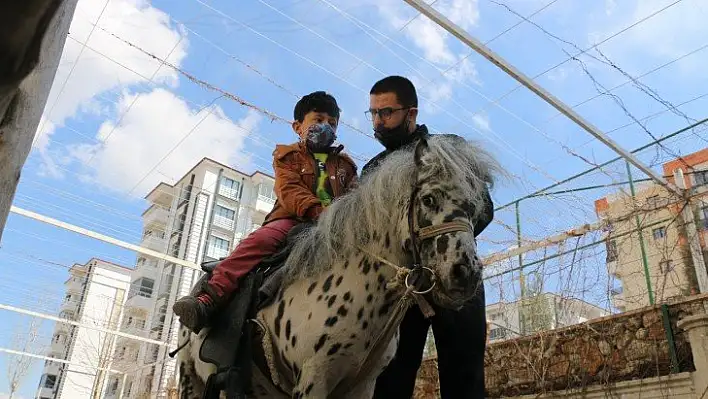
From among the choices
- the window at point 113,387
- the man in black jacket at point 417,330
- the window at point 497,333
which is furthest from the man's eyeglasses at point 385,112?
the window at point 113,387

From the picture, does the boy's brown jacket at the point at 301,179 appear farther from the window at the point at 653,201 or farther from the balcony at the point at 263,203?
the balcony at the point at 263,203

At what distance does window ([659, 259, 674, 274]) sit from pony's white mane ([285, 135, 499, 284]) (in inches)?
201

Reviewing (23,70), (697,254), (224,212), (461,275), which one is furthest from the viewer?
(224,212)

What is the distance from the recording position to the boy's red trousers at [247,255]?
2744 millimetres

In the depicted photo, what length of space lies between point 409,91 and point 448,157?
2.23ft

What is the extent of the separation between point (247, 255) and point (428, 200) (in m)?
1.04

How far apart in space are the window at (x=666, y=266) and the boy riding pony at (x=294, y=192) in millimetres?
5056

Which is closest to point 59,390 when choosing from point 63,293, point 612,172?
point 63,293

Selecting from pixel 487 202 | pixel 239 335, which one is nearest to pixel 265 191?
pixel 239 335

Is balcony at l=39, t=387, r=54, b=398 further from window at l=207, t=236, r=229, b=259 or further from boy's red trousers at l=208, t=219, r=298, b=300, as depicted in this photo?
boy's red trousers at l=208, t=219, r=298, b=300

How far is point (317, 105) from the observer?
3334 millimetres

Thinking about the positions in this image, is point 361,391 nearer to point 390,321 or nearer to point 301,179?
point 390,321

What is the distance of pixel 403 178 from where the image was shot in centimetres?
244

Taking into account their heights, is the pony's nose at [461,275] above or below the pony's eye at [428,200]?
below
